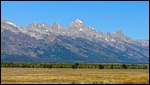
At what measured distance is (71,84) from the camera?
69188 millimetres

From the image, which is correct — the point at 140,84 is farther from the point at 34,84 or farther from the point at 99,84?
the point at 34,84

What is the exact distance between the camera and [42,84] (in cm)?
6938

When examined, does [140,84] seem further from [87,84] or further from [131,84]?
[87,84]

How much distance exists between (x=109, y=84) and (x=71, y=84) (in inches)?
261

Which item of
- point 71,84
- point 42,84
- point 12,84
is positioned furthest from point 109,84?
point 12,84

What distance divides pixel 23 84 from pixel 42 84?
3.32m

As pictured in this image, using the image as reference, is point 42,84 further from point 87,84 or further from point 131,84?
point 131,84

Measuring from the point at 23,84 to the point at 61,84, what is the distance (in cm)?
653

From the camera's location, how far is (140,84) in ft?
224

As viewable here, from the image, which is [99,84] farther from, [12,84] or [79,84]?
[12,84]

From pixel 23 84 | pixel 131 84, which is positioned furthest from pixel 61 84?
pixel 131 84

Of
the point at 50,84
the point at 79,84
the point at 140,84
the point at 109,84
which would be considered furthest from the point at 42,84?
the point at 140,84

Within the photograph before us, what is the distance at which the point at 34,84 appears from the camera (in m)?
68.3

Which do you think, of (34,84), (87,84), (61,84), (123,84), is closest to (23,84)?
(34,84)
